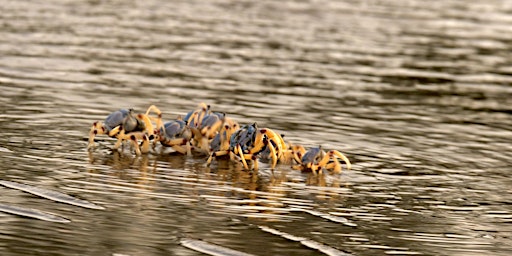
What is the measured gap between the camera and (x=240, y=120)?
43.6 ft

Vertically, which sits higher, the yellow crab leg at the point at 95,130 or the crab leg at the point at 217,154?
the yellow crab leg at the point at 95,130

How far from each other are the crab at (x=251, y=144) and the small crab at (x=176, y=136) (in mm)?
377

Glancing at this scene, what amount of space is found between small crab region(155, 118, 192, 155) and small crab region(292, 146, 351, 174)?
108 centimetres

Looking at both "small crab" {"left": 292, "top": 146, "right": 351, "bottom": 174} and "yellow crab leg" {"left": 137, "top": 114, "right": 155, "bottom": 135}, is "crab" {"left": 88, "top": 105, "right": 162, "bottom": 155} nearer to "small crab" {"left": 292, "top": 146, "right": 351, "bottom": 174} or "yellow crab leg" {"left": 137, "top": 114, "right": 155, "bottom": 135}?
"yellow crab leg" {"left": 137, "top": 114, "right": 155, "bottom": 135}

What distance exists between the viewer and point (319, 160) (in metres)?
10.8

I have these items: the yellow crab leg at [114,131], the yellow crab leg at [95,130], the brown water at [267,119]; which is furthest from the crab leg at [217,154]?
the yellow crab leg at [95,130]

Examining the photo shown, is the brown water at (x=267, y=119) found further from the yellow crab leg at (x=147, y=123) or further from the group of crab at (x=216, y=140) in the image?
the yellow crab leg at (x=147, y=123)

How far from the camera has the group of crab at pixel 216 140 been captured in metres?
10.8

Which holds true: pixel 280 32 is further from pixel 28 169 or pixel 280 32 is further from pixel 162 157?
pixel 28 169

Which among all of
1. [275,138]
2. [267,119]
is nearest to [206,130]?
[275,138]

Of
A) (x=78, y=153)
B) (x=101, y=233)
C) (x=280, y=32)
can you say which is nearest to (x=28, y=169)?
(x=78, y=153)

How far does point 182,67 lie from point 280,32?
16.1 feet

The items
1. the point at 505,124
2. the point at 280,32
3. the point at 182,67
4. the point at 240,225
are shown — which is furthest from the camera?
the point at 280,32

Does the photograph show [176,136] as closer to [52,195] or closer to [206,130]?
[206,130]
